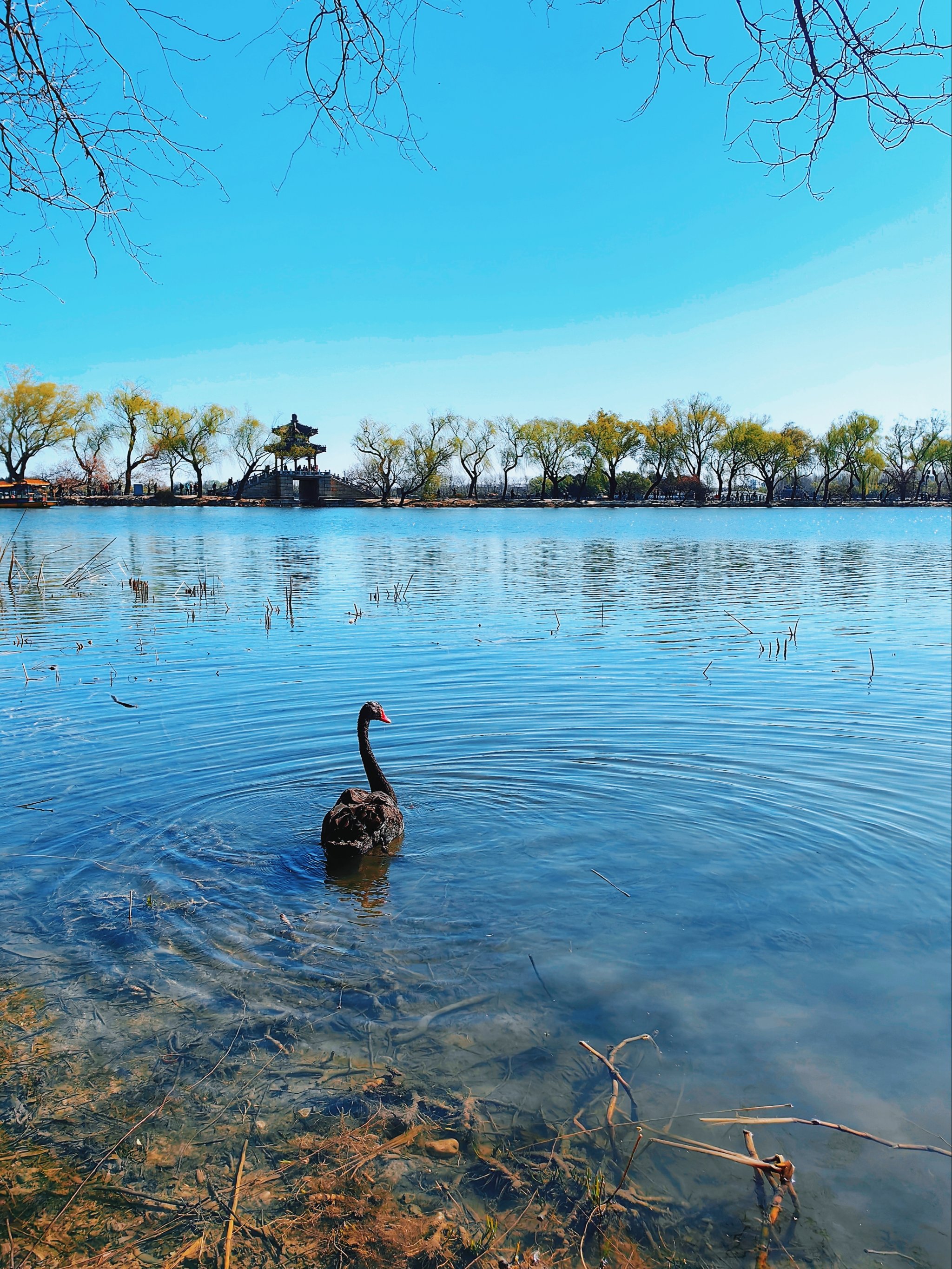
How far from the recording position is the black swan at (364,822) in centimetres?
646

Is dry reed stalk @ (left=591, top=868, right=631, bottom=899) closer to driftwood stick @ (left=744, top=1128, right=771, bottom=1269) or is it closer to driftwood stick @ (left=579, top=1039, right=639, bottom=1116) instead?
driftwood stick @ (left=579, top=1039, right=639, bottom=1116)

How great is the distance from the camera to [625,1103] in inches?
146

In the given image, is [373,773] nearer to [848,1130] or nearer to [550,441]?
[848,1130]

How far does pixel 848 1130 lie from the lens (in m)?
3.49

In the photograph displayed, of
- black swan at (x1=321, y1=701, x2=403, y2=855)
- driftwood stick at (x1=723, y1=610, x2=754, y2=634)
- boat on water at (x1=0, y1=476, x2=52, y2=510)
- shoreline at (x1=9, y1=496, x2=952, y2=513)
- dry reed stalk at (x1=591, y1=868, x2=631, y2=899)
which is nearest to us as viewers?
dry reed stalk at (x1=591, y1=868, x2=631, y2=899)

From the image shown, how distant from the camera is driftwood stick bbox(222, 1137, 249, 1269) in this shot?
9.57 feet

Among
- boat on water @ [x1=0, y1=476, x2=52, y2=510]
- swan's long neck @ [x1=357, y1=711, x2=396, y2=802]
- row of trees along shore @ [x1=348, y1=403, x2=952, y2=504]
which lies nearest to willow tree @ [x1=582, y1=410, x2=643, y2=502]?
row of trees along shore @ [x1=348, y1=403, x2=952, y2=504]

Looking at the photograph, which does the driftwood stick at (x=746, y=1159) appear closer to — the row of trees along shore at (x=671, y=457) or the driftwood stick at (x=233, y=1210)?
the driftwood stick at (x=233, y=1210)

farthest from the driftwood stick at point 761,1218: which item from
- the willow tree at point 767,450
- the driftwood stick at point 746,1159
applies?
the willow tree at point 767,450

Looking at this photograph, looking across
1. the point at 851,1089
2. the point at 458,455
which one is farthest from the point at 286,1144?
the point at 458,455

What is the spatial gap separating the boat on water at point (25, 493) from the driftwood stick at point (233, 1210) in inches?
3731

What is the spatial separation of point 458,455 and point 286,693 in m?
129

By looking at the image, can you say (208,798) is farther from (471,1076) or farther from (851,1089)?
(851,1089)

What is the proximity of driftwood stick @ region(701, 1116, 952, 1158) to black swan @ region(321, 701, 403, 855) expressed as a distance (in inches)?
139
